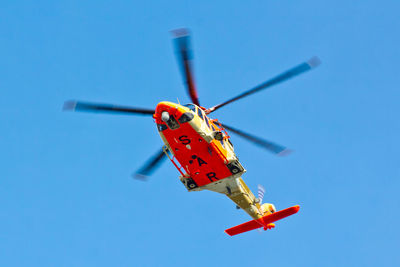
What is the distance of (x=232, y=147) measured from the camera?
83.7ft

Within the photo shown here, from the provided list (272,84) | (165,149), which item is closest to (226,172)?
(165,149)

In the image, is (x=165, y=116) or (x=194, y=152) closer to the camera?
(x=165, y=116)

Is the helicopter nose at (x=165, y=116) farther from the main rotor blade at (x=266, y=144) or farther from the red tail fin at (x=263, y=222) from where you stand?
the red tail fin at (x=263, y=222)

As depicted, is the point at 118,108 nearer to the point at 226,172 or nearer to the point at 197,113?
the point at 197,113

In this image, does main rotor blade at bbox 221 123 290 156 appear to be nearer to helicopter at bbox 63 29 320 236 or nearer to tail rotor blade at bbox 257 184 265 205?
helicopter at bbox 63 29 320 236

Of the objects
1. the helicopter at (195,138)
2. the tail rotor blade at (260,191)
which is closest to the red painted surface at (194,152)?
the helicopter at (195,138)

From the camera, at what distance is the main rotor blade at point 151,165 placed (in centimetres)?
2509

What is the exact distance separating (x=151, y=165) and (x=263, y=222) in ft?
28.2

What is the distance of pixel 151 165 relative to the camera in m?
25.3

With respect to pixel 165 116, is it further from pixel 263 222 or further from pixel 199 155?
pixel 263 222

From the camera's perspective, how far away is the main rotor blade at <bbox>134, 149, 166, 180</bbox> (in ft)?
82.3

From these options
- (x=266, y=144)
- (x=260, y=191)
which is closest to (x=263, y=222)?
(x=260, y=191)

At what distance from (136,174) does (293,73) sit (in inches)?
355

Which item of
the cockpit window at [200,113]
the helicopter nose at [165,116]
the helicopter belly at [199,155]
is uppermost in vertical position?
the cockpit window at [200,113]
